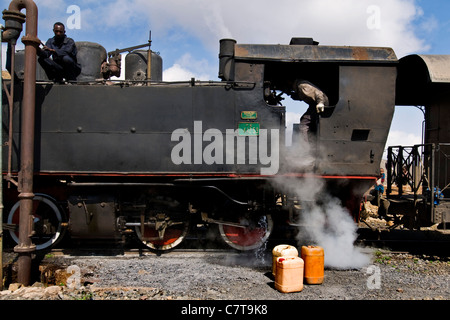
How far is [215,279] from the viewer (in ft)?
17.7

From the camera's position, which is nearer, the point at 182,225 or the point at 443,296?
the point at 443,296

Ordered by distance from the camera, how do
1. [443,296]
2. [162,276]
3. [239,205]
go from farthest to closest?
1. [239,205]
2. [162,276]
3. [443,296]

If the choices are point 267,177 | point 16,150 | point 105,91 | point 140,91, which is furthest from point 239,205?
point 16,150

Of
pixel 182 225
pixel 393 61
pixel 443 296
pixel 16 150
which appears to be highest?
pixel 393 61

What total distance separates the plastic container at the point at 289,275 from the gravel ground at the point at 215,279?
8 centimetres

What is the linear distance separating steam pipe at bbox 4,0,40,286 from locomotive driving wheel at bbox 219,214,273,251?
3.17 m

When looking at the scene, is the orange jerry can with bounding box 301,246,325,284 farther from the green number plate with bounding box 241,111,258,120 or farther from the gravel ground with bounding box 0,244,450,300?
the green number plate with bounding box 241,111,258,120

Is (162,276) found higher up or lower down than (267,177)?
lower down

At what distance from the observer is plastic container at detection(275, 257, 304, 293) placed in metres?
4.95

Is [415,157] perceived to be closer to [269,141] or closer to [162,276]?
[269,141]

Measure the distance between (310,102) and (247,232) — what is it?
2661 millimetres

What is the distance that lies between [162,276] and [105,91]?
3280 mm

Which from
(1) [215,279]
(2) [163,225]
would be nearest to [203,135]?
(2) [163,225]

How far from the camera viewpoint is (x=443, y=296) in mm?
4922
